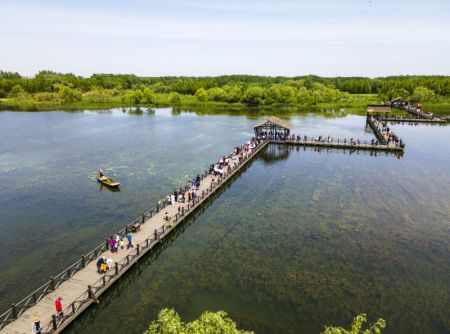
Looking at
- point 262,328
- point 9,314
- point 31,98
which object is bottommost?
point 262,328

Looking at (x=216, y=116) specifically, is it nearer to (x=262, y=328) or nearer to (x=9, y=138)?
(x=9, y=138)

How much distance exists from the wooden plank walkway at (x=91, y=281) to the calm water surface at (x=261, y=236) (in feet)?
2.69

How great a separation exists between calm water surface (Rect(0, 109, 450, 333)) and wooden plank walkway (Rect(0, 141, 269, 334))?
0.82 m

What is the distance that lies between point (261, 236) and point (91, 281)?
549 inches

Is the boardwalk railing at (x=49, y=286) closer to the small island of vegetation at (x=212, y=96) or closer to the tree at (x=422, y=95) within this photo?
the small island of vegetation at (x=212, y=96)

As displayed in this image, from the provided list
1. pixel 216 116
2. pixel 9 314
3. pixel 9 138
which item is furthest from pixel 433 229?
pixel 216 116

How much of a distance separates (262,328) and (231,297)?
10.0 feet

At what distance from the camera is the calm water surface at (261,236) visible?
20.9 metres

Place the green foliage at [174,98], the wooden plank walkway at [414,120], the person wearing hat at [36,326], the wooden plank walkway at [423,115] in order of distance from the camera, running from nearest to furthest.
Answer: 1. the person wearing hat at [36,326]
2. the wooden plank walkway at [414,120]
3. the wooden plank walkway at [423,115]
4. the green foliage at [174,98]

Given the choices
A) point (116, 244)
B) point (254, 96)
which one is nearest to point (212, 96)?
point (254, 96)

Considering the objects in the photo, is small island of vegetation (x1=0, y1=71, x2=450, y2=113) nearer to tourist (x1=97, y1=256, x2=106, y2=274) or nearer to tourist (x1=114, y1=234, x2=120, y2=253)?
tourist (x1=114, y1=234, x2=120, y2=253)

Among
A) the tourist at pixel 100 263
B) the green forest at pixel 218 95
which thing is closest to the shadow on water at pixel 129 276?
the tourist at pixel 100 263

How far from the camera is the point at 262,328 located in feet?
62.7

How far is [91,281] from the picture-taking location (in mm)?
21984
